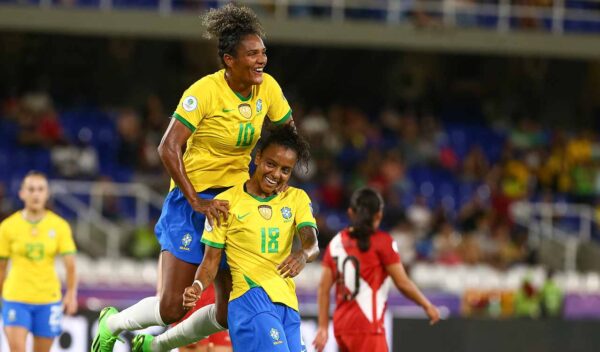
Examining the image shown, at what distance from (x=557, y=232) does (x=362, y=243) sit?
42.3 ft

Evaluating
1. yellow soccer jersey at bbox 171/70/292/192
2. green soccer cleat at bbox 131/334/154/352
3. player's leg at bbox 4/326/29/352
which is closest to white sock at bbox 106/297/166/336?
green soccer cleat at bbox 131/334/154/352

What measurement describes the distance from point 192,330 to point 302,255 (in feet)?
3.32

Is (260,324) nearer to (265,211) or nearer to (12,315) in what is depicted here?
(265,211)

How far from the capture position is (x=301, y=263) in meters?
7.24

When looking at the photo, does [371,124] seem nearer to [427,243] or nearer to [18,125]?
[427,243]

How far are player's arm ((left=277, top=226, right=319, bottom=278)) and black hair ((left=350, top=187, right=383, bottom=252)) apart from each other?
1.64 meters

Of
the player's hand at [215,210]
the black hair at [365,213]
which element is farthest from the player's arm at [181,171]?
the black hair at [365,213]

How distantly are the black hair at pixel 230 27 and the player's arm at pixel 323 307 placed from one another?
7.69 feet

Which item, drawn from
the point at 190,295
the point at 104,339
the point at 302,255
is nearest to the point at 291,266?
the point at 302,255

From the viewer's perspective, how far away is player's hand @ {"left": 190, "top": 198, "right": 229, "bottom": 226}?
7.22 meters

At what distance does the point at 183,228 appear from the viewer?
7.65 metres

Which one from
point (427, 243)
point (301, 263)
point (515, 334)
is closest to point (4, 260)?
point (301, 263)

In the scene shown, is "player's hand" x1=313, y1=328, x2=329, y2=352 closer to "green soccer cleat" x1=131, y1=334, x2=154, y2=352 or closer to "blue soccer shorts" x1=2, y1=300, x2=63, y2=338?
"green soccer cleat" x1=131, y1=334, x2=154, y2=352

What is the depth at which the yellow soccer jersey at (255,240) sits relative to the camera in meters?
7.27
